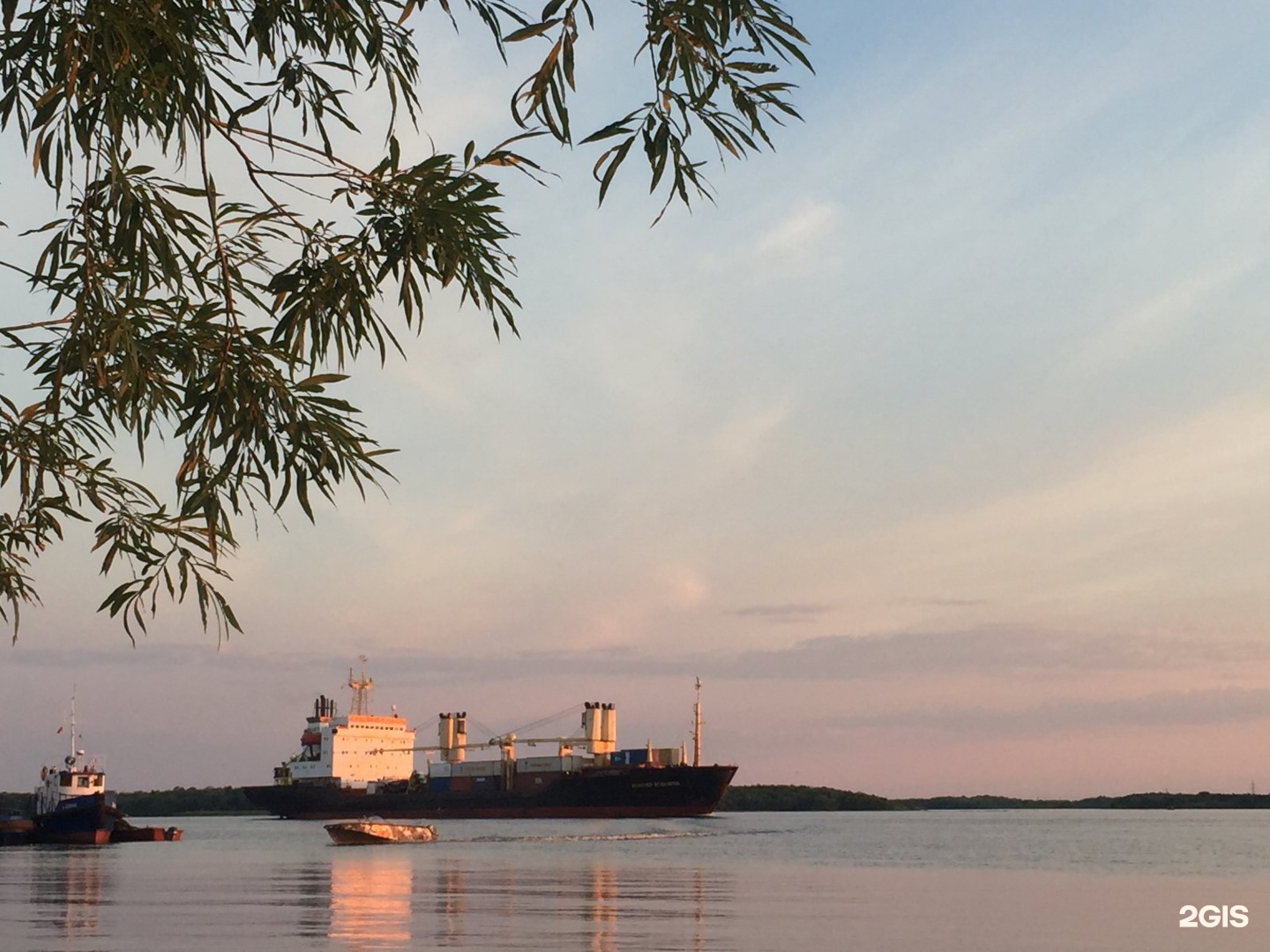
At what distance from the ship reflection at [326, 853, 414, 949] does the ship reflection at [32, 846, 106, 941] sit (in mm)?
3318

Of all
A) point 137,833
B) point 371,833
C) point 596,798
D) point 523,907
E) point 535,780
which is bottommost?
point 137,833

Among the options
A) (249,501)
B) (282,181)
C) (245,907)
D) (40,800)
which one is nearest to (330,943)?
(245,907)

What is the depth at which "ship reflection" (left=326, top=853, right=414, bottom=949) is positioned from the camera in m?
15.9

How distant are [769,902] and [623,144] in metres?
19.1

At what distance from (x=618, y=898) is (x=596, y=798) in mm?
57464

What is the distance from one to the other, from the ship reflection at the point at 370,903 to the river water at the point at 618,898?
0.20ft

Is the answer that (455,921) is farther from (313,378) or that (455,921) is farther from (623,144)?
(623,144)

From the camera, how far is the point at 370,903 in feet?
72.3

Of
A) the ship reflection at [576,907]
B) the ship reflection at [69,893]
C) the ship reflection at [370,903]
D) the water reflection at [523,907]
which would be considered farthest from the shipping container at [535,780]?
the ship reflection at [576,907]

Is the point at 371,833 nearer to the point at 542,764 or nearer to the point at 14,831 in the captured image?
the point at 14,831

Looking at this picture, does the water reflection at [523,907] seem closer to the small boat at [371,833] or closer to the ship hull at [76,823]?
the small boat at [371,833]

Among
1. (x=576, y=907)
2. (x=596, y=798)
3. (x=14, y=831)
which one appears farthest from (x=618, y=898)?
(x=596, y=798)

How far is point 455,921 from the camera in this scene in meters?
18.4

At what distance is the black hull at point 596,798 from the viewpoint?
257ft
